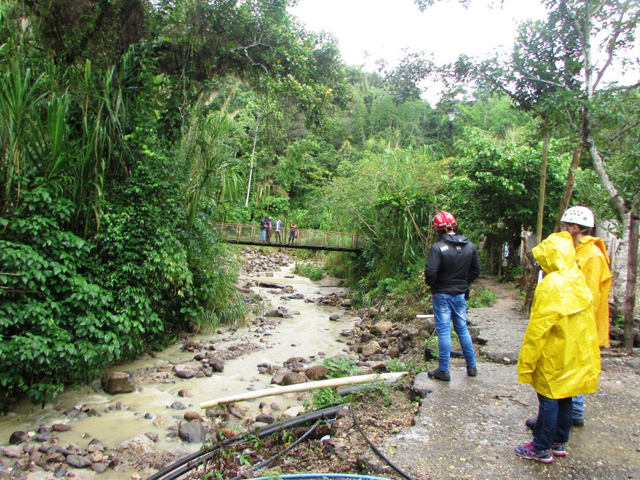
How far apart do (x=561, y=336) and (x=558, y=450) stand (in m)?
0.77

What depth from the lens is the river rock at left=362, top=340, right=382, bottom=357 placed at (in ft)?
23.6

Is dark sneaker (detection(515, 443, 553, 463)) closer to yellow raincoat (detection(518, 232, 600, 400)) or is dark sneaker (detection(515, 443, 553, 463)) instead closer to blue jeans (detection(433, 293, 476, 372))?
yellow raincoat (detection(518, 232, 600, 400))

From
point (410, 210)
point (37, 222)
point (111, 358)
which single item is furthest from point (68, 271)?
point (410, 210)

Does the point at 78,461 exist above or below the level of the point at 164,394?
above

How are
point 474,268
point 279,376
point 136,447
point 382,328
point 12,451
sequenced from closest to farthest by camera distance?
1. point 474,268
2. point 12,451
3. point 136,447
4. point 279,376
5. point 382,328

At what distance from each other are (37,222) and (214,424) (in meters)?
3.15

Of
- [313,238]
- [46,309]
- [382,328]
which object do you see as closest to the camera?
[46,309]

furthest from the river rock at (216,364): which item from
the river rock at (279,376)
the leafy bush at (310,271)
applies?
the leafy bush at (310,271)

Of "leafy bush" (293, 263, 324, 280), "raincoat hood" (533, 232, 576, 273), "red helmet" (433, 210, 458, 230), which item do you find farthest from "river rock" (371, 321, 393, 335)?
"leafy bush" (293, 263, 324, 280)

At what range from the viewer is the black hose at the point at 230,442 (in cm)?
309

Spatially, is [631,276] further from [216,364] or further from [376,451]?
[216,364]

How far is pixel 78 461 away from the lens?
3.99 m

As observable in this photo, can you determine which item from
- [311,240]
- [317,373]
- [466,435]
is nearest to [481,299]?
[317,373]

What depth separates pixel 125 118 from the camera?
6.54 m
